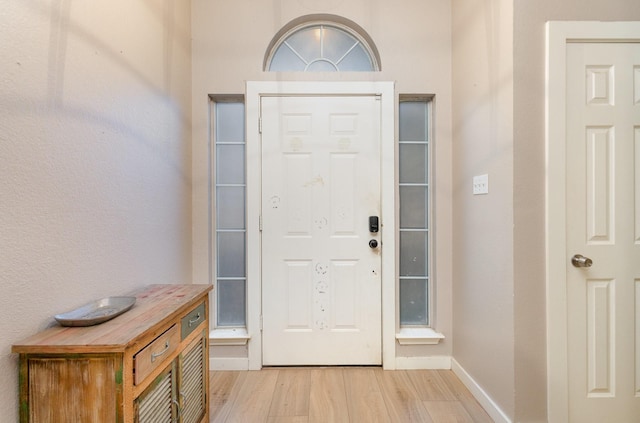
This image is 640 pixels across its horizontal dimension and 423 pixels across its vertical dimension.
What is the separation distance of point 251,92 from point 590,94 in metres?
2.14

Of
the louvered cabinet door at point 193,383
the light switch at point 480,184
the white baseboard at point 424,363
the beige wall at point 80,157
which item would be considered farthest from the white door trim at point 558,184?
the beige wall at point 80,157

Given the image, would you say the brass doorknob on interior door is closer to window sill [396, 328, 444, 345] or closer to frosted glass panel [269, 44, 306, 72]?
window sill [396, 328, 444, 345]

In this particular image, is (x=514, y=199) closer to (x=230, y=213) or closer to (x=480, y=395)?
(x=480, y=395)

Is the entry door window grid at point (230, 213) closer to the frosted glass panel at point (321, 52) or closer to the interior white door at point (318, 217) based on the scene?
the interior white door at point (318, 217)

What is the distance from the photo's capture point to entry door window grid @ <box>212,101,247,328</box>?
2.40 m

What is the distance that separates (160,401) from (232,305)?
4.02 ft

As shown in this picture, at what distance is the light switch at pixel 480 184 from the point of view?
1.87m

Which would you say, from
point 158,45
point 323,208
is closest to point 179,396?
point 323,208

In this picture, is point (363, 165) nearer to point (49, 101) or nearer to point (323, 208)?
point (323, 208)

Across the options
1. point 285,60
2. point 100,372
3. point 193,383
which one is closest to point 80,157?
point 100,372

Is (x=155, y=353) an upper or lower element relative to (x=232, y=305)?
upper

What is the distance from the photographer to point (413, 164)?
95.1 inches

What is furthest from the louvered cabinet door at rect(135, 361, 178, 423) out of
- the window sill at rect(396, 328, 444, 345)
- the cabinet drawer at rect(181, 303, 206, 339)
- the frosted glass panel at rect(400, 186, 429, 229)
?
the frosted glass panel at rect(400, 186, 429, 229)

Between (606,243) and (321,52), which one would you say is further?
(321,52)
